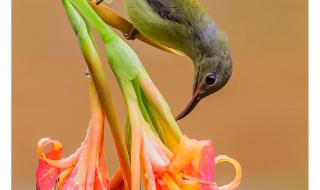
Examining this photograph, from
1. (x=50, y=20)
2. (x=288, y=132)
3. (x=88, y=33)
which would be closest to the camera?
(x=88, y=33)

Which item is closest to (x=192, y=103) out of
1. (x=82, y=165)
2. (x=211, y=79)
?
(x=211, y=79)

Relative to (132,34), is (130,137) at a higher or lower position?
lower

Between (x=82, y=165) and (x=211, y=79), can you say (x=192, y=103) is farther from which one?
(x=82, y=165)

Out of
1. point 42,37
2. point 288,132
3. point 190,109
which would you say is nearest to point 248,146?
point 288,132

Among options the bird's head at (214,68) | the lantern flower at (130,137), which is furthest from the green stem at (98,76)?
the bird's head at (214,68)

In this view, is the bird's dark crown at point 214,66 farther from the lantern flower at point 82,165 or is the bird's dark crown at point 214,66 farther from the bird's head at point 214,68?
the lantern flower at point 82,165

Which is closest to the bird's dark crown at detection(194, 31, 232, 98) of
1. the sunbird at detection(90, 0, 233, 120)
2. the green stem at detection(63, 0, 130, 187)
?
the sunbird at detection(90, 0, 233, 120)

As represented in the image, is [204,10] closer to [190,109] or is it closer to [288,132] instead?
[190,109]
